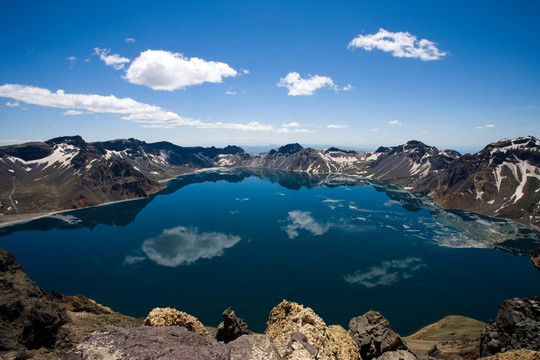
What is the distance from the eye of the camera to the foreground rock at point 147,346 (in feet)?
47.4

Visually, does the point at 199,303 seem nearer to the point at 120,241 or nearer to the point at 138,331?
the point at 138,331

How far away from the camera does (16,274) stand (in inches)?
1720

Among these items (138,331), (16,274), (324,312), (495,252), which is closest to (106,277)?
(16,274)

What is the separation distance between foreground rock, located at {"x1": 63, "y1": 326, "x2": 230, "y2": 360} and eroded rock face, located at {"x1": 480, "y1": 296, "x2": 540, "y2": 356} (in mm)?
43001

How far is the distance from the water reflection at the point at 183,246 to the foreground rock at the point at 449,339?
262ft

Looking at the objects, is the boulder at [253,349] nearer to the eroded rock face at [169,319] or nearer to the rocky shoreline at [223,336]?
the rocky shoreline at [223,336]

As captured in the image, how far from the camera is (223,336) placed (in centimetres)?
3259

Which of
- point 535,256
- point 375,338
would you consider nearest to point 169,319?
point 375,338

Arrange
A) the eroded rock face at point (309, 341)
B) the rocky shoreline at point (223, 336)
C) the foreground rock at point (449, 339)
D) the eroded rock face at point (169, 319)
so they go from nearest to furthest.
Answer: the rocky shoreline at point (223, 336) → the eroded rock face at point (309, 341) → the eroded rock face at point (169, 319) → the foreground rock at point (449, 339)

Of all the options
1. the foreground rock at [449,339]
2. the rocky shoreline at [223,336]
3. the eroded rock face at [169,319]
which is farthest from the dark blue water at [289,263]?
the eroded rock face at [169,319]

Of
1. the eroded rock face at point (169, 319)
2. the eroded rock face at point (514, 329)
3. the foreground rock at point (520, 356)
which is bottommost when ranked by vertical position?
the eroded rock face at point (514, 329)

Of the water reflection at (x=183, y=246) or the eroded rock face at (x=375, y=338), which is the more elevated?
the eroded rock face at (x=375, y=338)

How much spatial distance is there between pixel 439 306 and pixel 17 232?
218 metres

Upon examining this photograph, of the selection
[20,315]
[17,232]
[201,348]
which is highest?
[201,348]
